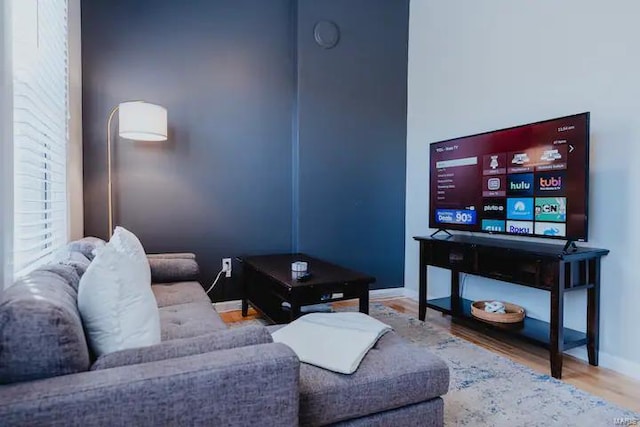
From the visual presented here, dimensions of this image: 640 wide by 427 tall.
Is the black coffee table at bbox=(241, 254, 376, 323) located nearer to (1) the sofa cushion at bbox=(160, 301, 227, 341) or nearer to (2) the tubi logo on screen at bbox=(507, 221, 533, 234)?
(1) the sofa cushion at bbox=(160, 301, 227, 341)

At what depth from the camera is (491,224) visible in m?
3.02

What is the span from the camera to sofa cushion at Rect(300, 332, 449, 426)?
1.34 metres

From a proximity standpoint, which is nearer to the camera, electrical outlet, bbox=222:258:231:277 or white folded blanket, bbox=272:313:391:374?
white folded blanket, bbox=272:313:391:374

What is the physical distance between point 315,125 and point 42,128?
2432mm

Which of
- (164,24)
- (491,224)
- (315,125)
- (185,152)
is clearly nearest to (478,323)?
(491,224)

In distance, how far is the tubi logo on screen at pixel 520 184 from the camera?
8.92 feet

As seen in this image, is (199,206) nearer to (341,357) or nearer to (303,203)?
(303,203)

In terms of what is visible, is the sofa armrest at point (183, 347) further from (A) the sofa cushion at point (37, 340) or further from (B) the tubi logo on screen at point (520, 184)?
(B) the tubi logo on screen at point (520, 184)

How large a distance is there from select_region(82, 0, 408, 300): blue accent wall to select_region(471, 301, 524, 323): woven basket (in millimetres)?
1419

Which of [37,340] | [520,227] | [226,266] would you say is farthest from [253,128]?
[37,340]

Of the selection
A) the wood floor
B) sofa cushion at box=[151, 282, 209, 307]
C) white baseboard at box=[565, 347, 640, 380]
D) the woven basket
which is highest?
sofa cushion at box=[151, 282, 209, 307]

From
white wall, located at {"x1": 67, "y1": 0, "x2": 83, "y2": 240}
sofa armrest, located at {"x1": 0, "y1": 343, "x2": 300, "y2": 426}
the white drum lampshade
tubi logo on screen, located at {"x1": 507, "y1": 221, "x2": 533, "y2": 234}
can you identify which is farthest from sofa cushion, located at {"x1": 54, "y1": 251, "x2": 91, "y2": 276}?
tubi logo on screen, located at {"x1": 507, "y1": 221, "x2": 533, "y2": 234}

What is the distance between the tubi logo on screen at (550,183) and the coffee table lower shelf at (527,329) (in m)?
0.89

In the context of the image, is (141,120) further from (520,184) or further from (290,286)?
(520,184)
